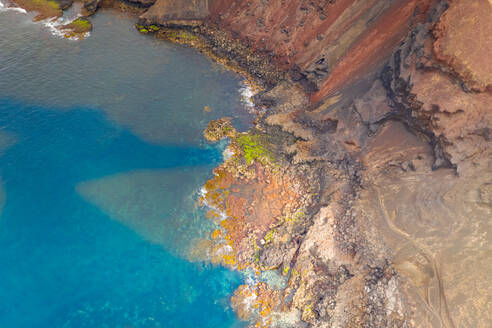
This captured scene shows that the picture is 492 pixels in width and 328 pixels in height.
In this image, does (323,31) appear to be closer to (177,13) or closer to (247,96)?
(247,96)

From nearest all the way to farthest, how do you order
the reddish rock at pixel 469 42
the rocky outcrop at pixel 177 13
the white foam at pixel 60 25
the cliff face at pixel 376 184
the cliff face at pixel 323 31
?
the cliff face at pixel 376 184 < the reddish rock at pixel 469 42 < the cliff face at pixel 323 31 < the white foam at pixel 60 25 < the rocky outcrop at pixel 177 13

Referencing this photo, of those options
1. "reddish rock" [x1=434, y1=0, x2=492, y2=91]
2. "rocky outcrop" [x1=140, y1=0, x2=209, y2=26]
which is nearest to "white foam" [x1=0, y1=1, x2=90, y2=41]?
"rocky outcrop" [x1=140, y1=0, x2=209, y2=26]

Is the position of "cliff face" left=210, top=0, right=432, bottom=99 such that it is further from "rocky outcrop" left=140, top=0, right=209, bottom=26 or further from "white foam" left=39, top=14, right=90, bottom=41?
"white foam" left=39, top=14, right=90, bottom=41

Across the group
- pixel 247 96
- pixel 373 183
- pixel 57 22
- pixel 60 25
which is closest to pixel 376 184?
pixel 373 183

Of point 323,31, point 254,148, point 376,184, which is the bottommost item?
point 254,148

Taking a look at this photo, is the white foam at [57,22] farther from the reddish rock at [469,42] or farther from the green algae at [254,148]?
the reddish rock at [469,42]

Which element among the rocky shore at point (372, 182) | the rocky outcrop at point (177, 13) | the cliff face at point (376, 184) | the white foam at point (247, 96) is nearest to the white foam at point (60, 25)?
the rocky outcrop at point (177, 13)

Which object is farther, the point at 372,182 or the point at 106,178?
the point at 106,178
